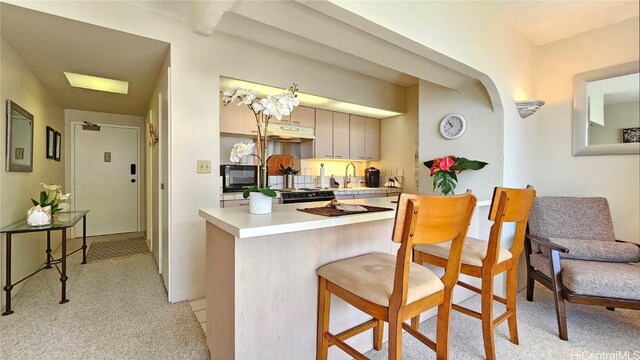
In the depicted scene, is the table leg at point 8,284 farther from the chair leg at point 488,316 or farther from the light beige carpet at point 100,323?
the chair leg at point 488,316

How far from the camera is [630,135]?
241cm

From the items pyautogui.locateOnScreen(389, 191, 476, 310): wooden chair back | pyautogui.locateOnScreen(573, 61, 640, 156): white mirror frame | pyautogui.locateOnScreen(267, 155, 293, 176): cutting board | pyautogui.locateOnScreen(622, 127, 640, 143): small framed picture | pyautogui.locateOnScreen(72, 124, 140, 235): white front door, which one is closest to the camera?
pyautogui.locateOnScreen(389, 191, 476, 310): wooden chair back

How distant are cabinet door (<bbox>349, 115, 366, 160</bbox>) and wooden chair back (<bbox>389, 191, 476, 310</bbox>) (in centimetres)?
312

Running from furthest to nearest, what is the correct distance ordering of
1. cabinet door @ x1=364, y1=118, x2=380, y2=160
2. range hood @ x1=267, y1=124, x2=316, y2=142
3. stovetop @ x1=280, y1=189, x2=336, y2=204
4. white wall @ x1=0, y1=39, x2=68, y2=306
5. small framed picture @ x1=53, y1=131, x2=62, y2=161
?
cabinet door @ x1=364, y1=118, x2=380, y2=160
small framed picture @ x1=53, y1=131, x2=62, y2=161
range hood @ x1=267, y1=124, x2=316, y2=142
stovetop @ x1=280, y1=189, x2=336, y2=204
white wall @ x1=0, y1=39, x2=68, y2=306

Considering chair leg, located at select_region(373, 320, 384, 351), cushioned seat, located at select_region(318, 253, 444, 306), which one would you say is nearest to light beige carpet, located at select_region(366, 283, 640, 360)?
chair leg, located at select_region(373, 320, 384, 351)

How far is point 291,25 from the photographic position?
1.77 m

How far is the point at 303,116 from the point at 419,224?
9.51 ft

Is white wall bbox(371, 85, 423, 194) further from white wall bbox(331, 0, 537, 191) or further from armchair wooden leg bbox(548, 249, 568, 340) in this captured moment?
armchair wooden leg bbox(548, 249, 568, 340)

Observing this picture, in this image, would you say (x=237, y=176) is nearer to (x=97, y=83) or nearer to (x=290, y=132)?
(x=290, y=132)

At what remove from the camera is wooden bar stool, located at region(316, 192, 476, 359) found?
102 cm

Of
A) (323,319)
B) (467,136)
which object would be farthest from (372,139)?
(323,319)

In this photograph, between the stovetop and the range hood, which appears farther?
the range hood

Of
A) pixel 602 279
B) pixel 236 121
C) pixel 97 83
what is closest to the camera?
pixel 602 279

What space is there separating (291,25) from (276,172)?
93.4 inches
